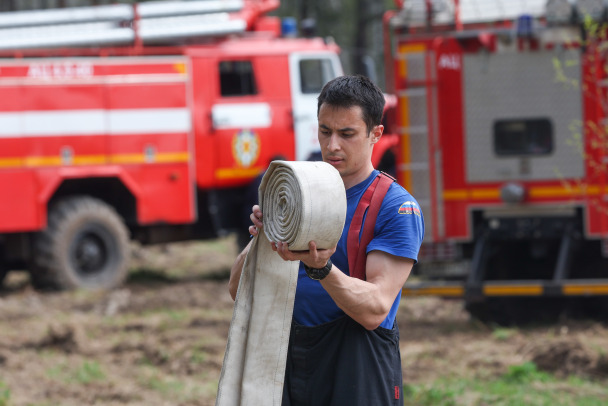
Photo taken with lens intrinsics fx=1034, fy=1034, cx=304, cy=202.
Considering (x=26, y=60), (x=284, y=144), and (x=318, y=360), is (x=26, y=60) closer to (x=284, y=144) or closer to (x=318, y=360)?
(x=284, y=144)

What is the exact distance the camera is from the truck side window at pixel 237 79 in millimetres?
12977

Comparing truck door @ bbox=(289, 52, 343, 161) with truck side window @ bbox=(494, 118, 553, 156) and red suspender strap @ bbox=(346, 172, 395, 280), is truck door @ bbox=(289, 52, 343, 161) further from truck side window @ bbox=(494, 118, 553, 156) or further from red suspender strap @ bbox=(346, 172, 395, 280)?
red suspender strap @ bbox=(346, 172, 395, 280)

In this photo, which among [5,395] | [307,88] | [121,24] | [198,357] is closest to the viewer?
[5,395]

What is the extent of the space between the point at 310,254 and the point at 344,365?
0.48 m

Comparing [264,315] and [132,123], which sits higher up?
[132,123]

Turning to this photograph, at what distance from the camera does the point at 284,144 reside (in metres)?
13.0

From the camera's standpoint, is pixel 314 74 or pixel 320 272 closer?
pixel 320 272

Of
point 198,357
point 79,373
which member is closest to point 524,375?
point 198,357

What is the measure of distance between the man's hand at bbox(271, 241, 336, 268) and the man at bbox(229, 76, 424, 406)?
126 mm

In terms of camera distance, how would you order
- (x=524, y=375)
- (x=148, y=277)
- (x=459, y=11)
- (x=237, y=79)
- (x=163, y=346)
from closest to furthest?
1. (x=524, y=375)
2. (x=163, y=346)
3. (x=459, y=11)
4. (x=237, y=79)
5. (x=148, y=277)

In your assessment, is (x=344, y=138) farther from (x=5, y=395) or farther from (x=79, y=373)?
(x=79, y=373)

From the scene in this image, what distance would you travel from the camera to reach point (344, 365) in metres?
3.23

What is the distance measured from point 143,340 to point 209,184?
150 inches

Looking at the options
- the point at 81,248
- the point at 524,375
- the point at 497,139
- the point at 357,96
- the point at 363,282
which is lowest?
the point at 524,375
